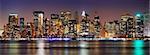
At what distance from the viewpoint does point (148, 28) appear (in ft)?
33.3

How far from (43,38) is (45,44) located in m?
1.34

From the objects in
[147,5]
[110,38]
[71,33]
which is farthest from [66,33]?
[147,5]

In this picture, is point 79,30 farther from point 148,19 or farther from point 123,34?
point 148,19

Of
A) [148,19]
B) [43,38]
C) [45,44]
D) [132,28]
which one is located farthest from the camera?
[45,44]

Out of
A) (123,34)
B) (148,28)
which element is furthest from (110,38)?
(148,28)

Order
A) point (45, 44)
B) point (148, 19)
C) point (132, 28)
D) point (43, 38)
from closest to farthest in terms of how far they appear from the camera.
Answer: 1. point (148, 19)
2. point (132, 28)
3. point (43, 38)
4. point (45, 44)

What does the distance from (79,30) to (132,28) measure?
43.1 inches

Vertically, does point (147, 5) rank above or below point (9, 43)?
above

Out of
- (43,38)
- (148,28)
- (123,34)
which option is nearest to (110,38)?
(123,34)

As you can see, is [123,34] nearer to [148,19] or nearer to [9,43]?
[148,19]

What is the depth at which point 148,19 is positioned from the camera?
9.87m

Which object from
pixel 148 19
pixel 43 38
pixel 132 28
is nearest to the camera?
pixel 148 19

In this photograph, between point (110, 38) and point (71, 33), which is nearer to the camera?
point (71, 33)

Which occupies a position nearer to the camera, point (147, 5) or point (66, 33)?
point (147, 5)
